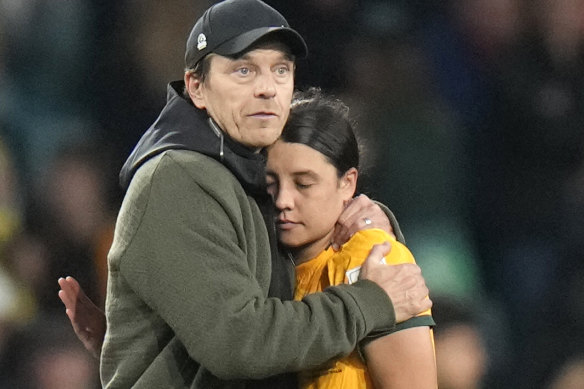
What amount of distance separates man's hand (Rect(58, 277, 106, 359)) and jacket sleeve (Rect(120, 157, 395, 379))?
59 centimetres

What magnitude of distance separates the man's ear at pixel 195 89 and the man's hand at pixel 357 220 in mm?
379

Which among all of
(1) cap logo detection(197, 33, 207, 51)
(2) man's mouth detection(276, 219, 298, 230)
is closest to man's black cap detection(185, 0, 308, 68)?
(1) cap logo detection(197, 33, 207, 51)

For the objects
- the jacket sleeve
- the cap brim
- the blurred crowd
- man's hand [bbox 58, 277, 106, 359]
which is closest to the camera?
the jacket sleeve

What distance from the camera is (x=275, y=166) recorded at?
72.0 inches

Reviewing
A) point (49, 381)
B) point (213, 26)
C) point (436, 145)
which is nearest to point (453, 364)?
point (436, 145)

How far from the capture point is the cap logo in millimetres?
1685

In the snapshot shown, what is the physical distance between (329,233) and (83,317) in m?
0.60

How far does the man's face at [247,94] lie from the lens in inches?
66.6

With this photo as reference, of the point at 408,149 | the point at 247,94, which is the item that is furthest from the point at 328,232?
the point at 408,149

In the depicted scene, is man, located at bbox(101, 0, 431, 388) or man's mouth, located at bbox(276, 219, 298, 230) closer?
man, located at bbox(101, 0, 431, 388)

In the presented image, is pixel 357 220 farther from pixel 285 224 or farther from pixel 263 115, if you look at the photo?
pixel 263 115

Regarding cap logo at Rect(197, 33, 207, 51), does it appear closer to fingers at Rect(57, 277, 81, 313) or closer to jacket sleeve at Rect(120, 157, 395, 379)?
jacket sleeve at Rect(120, 157, 395, 379)

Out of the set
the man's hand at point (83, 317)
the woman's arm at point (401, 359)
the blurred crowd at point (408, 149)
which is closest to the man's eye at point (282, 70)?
the woman's arm at point (401, 359)

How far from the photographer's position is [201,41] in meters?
1.69
